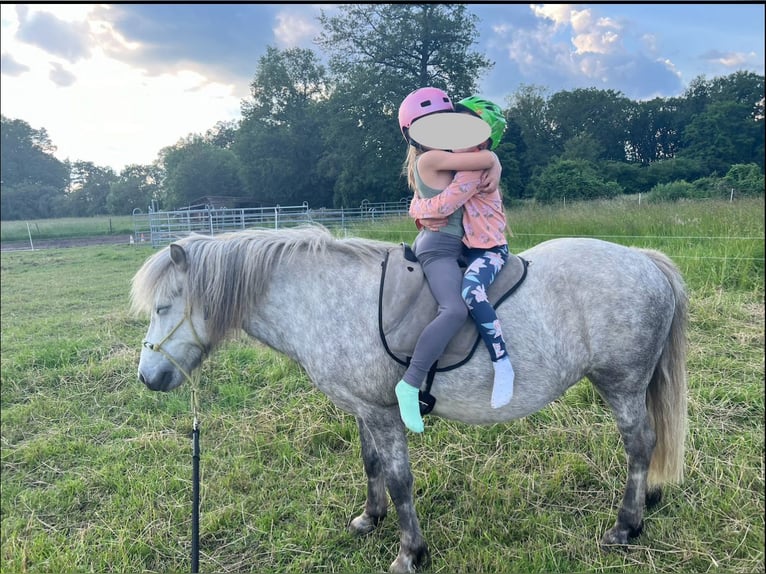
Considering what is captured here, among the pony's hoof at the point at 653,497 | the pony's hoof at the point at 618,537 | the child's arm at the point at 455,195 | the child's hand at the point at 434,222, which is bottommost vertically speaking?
the pony's hoof at the point at 618,537

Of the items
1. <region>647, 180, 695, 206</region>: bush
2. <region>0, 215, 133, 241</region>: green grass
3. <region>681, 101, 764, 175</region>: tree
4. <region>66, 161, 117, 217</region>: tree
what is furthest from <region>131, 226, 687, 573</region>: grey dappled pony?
<region>0, 215, 133, 241</region>: green grass

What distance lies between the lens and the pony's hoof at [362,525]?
2445 millimetres

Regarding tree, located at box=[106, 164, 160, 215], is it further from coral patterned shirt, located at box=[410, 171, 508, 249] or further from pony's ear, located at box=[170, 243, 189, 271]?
coral patterned shirt, located at box=[410, 171, 508, 249]

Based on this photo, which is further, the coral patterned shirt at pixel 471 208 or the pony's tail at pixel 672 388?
the pony's tail at pixel 672 388

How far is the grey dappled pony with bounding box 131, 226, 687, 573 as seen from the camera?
201 centimetres

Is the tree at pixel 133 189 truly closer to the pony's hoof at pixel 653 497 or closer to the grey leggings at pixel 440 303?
the grey leggings at pixel 440 303

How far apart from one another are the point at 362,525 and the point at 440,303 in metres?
1.47

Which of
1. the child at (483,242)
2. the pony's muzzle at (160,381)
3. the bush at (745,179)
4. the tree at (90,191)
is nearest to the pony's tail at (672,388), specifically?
the child at (483,242)

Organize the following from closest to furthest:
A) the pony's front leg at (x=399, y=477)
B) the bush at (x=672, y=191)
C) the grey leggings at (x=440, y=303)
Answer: the grey leggings at (x=440, y=303), the pony's front leg at (x=399, y=477), the bush at (x=672, y=191)

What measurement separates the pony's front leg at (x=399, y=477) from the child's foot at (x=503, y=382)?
523 mm

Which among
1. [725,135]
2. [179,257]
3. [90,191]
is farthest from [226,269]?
[90,191]

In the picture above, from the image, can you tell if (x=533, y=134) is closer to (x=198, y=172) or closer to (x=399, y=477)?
(x=399, y=477)

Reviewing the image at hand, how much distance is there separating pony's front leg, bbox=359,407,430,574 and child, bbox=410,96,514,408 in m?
0.54

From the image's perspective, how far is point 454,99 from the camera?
2287 millimetres
